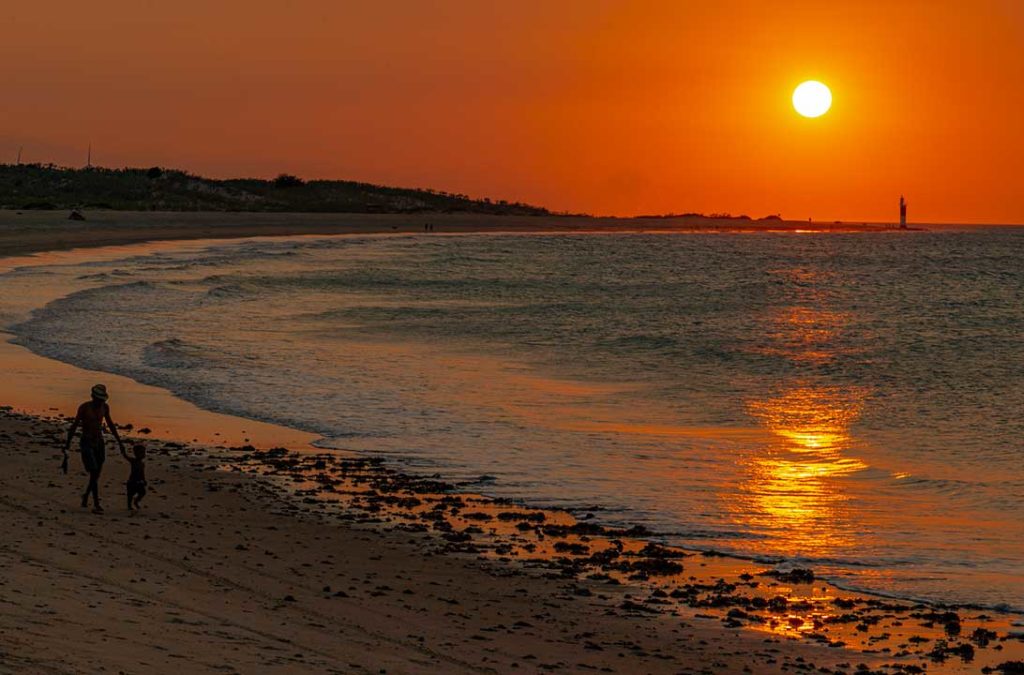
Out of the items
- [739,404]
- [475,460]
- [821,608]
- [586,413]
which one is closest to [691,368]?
[739,404]

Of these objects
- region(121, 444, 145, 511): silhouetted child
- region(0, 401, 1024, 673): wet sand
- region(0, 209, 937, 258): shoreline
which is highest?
region(0, 209, 937, 258): shoreline

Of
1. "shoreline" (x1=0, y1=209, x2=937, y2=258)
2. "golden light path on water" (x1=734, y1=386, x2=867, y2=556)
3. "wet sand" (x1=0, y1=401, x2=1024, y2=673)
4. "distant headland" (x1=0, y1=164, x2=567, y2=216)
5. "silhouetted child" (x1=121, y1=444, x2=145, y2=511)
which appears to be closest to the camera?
"wet sand" (x1=0, y1=401, x2=1024, y2=673)

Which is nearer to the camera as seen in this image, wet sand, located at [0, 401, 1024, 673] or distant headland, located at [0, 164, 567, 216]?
wet sand, located at [0, 401, 1024, 673]

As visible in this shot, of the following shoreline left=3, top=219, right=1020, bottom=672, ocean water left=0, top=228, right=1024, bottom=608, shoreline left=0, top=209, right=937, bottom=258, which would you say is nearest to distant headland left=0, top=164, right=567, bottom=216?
shoreline left=0, top=209, right=937, bottom=258

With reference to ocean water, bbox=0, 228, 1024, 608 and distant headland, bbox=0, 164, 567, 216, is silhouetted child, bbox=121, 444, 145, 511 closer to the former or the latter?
ocean water, bbox=0, 228, 1024, 608

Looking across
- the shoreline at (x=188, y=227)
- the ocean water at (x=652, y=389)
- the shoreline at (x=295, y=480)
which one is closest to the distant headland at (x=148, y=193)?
the shoreline at (x=188, y=227)

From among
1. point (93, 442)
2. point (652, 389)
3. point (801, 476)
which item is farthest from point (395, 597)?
point (652, 389)

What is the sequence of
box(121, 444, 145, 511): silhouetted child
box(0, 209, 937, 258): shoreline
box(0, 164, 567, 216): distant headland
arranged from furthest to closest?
box(0, 164, 567, 216): distant headland
box(0, 209, 937, 258): shoreline
box(121, 444, 145, 511): silhouetted child

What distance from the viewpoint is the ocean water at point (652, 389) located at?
53.7 ft

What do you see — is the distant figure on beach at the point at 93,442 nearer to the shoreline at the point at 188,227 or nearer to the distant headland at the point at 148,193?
the shoreline at the point at 188,227

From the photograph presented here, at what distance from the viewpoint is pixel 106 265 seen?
216 feet

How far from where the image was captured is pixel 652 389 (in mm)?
29531

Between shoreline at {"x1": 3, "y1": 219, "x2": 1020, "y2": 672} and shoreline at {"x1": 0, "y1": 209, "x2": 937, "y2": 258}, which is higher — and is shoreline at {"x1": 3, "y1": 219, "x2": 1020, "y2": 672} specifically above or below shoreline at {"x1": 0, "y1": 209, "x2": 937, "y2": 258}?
below

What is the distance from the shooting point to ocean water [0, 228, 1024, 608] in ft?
53.7
